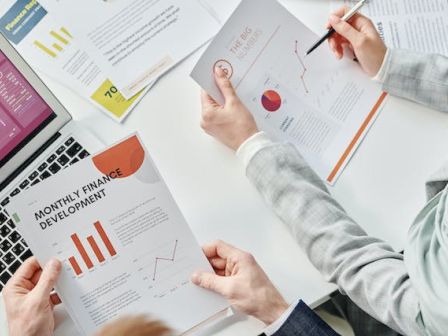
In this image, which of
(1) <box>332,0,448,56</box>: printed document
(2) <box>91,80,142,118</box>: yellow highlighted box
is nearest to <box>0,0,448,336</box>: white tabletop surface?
(2) <box>91,80,142,118</box>: yellow highlighted box

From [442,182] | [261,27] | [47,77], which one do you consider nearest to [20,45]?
[47,77]

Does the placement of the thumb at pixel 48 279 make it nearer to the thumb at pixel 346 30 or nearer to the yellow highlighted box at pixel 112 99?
the yellow highlighted box at pixel 112 99

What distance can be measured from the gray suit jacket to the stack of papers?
0.24 meters

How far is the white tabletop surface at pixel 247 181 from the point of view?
87cm

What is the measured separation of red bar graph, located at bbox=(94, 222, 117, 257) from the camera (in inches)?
31.2

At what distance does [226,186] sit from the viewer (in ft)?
2.96

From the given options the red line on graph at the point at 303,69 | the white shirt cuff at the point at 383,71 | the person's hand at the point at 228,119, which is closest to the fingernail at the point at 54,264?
the person's hand at the point at 228,119

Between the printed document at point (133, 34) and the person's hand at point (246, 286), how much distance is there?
1.09 ft

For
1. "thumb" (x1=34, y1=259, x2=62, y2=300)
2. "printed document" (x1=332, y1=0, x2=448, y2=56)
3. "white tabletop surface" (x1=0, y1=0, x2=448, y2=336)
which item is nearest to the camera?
"thumb" (x1=34, y1=259, x2=62, y2=300)

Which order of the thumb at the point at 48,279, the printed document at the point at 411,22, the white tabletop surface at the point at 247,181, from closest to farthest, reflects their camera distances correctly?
the thumb at the point at 48,279 < the white tabletop surface at the point at 247,181 < the printed document at the point at 411,22

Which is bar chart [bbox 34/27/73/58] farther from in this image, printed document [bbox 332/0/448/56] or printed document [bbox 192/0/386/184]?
printed document [bbox 332/0/448/56]

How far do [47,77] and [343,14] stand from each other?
525 mm

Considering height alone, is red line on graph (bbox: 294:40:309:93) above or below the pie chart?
above

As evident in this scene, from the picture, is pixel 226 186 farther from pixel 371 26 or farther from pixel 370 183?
pixel 371 26
